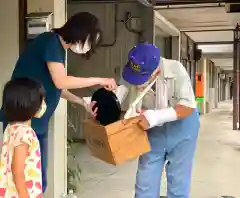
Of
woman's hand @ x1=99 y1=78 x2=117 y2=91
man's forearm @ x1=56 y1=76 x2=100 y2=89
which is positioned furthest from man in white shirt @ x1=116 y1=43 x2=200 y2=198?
man's forearm @ x1=56 y1=76 x2=100 y2=89

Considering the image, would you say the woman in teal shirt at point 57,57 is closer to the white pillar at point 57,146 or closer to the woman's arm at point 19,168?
the woman's arm at point 19,168

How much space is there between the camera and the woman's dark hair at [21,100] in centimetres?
199

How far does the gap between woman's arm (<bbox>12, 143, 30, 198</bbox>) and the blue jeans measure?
35.1 inches

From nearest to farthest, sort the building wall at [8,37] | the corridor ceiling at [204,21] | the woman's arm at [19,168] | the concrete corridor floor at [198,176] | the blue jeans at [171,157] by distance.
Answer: the woman's arm at [19,168]
the blue jeans at [171,157]
the building wall at [8,37]
the concrete corridor floor at [198,176]
the corridor ceiling at [204,21]

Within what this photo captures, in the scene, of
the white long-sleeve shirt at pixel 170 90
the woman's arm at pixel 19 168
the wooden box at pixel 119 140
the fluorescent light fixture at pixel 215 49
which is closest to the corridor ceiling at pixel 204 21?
the fluorescent light fixture at pixel 215 49

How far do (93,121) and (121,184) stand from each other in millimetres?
2231

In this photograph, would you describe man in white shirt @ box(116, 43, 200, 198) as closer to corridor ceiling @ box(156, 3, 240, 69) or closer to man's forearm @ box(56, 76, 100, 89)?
man's forearm @ box(56, 76, 100, 89)

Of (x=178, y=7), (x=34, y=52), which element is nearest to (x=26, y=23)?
(x=34, y=52)

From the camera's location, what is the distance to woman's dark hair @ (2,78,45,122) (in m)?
1.99

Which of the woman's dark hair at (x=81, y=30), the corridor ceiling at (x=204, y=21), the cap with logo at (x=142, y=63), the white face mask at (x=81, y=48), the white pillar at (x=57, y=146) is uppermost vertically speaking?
the corridor ceiling at (x=204, y=21)

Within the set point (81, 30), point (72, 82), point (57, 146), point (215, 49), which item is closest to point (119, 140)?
point (72, 82)

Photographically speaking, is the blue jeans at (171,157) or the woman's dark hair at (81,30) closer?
the woman's dark hair at (81,30)

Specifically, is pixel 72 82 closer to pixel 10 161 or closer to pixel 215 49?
pixel 10 161

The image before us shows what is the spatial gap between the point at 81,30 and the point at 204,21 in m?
7.48
